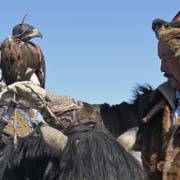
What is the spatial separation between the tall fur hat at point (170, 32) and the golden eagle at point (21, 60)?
112cm

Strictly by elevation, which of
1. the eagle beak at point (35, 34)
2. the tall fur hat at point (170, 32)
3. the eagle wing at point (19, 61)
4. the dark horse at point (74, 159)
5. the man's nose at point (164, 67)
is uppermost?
the tall fur hat at point (170, 32)

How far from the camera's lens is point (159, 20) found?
3279 millimetres

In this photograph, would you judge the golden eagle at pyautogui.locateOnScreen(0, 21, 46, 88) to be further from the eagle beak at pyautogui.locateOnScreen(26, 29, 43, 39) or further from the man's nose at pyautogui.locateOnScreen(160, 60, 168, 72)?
the man's nose at pyautogui.locateOnScreen(160, 60, 168, 72)

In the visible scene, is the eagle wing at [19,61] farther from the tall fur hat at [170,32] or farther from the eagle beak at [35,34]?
the tall fur hat at [170,32]

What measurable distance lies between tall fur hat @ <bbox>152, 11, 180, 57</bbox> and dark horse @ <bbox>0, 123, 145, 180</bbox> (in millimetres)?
634

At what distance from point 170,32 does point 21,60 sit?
1.30m

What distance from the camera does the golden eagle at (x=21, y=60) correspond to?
4.14 metres

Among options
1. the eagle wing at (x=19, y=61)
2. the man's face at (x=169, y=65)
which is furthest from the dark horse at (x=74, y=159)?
the eagle wing at (x=19, y=61)

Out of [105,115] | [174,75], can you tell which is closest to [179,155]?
[174,75]

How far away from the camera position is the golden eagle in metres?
4.14

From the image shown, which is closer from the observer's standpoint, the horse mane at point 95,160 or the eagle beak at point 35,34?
the horse mane at point 95,160

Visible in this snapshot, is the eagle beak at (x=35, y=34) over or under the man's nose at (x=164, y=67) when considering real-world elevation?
under

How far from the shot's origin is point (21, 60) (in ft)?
13.7

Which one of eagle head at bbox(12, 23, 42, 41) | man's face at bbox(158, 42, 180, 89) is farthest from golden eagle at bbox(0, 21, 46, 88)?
man's face at bbox(158, 42, 180, 89)
